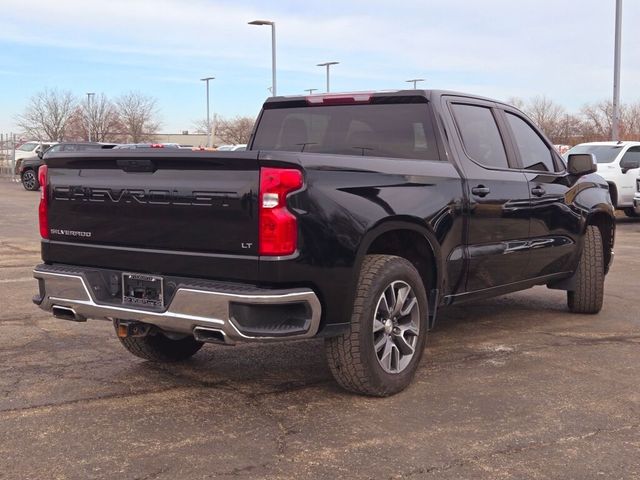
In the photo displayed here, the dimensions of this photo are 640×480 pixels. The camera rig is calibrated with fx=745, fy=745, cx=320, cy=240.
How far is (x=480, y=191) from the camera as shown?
16.8ft

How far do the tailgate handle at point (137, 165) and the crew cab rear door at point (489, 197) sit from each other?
6.96 feet

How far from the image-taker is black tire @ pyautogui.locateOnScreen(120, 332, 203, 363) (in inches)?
199

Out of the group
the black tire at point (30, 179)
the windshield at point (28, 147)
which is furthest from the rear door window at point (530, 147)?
the windshield at point (28, 147)

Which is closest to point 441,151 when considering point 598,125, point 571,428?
point 571,428

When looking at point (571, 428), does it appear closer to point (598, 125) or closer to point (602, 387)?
point (602, 387)

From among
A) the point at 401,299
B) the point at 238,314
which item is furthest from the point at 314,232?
the point at 401,299

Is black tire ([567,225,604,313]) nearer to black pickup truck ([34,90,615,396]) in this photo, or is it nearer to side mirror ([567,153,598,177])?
side mirror ([567,153,598,177])

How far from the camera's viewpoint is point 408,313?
4508mm

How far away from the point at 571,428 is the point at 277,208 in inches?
75.9

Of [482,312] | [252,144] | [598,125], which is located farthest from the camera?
[598,125]

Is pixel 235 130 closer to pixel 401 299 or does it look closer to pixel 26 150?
pixel 26 150

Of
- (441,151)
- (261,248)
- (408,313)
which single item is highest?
(441,151)

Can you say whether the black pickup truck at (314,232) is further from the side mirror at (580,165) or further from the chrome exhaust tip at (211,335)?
the side mirror at (580,165)

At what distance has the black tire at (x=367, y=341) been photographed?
161 inches
